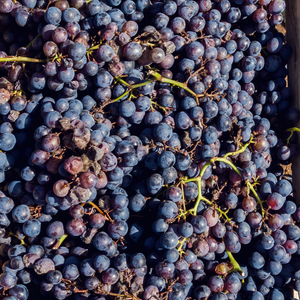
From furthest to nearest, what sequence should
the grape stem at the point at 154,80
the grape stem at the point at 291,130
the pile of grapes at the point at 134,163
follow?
the grape stem at the point at 291,130 < the grape stem at the point at 154,80 < the pile of grapes at the point at 134,163

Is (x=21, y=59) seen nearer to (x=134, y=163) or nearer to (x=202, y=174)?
(x=134, y=163)

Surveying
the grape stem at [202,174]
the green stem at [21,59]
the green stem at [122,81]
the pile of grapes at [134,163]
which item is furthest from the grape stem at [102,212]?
the green stem at [21,59]

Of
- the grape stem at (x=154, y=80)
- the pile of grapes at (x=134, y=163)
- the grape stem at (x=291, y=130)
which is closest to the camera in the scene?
the pile of grapes at (x=134, y=163)

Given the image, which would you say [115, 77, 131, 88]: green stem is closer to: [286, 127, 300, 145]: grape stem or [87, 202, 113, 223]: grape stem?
[87, 202, 113, 223]: grape stem

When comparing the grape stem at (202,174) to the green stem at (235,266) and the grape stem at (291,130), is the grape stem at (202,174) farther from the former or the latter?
the grape stem at (291,130)

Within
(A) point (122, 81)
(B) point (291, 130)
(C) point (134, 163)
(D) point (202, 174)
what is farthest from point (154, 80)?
(B) point (291, 130)

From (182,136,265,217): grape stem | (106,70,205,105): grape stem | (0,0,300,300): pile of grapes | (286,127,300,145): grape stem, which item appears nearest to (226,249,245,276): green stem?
(0,0,300,300): pile of grapes

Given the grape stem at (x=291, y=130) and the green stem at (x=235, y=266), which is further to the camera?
the grape stem at (x=291, y=130)

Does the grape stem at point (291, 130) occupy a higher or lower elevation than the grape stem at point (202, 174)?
higher
